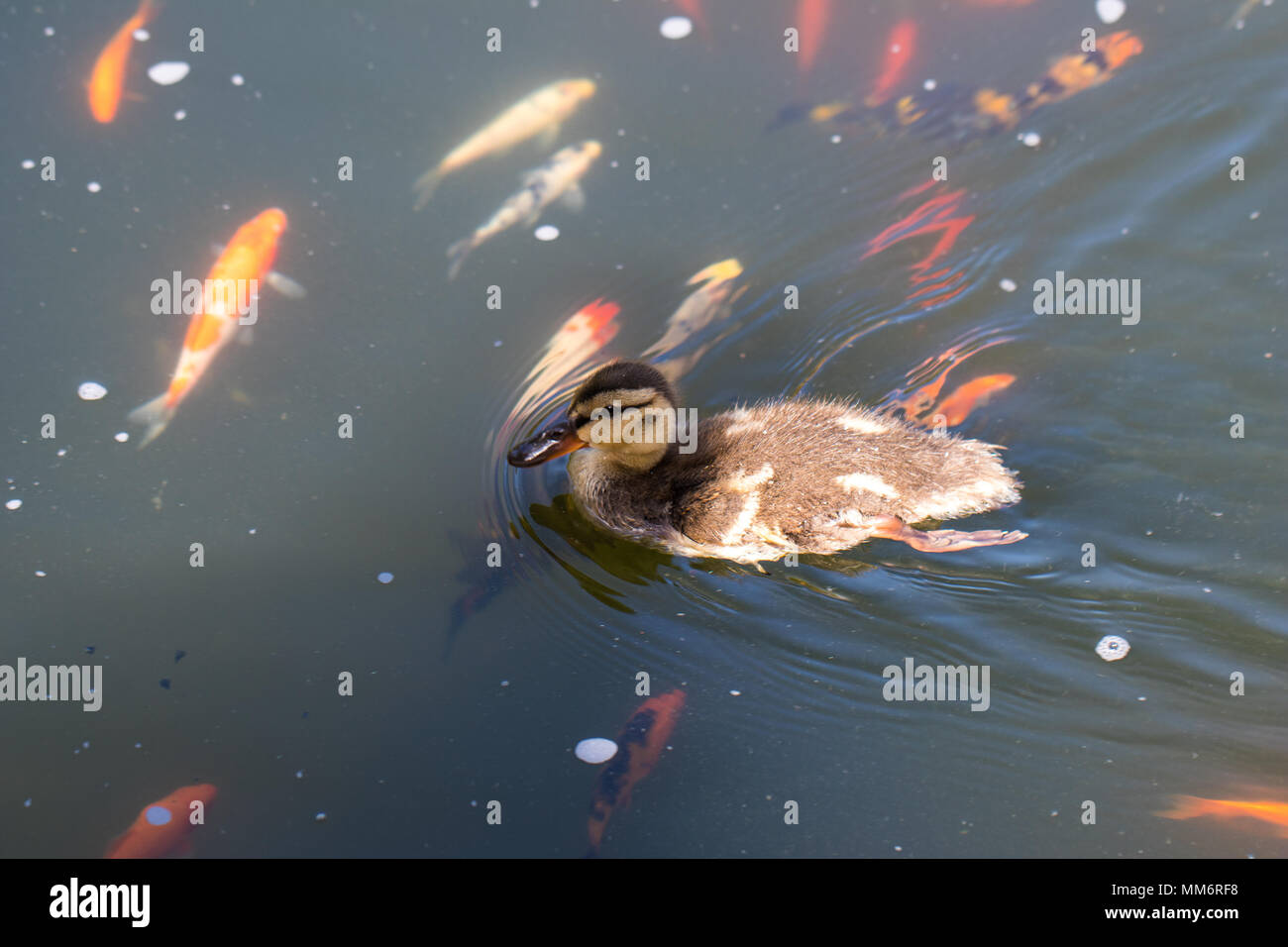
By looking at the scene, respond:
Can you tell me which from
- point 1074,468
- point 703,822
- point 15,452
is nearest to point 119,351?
point 15,452

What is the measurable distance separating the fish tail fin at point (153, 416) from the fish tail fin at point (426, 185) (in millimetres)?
1361

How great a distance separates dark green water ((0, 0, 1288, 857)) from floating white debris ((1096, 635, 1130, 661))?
0.09ft

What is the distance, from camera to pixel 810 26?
18.3 feet

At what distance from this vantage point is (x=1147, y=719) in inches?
135

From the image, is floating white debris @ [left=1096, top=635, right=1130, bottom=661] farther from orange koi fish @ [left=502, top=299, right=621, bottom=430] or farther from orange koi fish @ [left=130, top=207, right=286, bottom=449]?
orange koi fish @ [left=130, top=207, right=286, bottom=449]

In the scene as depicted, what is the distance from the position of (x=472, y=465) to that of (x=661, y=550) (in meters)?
0.78

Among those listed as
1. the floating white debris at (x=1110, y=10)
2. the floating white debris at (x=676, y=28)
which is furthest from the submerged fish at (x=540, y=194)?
the floating white debris at (x=1110, y=10)

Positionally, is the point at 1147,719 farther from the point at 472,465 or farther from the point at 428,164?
the point at 428,164

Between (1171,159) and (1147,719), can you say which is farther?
(1171,159)

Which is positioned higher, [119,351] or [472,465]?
[119,351]

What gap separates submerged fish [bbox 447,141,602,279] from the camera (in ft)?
15.8

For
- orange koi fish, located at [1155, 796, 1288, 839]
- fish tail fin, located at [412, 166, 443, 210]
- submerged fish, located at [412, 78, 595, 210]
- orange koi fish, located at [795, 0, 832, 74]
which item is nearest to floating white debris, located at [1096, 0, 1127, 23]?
orange koi fish, located at [795, 0, 832, 74]

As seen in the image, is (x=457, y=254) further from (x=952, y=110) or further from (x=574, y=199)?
(x=952, y=110)

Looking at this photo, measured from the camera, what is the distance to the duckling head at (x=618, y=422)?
3.78 metres
